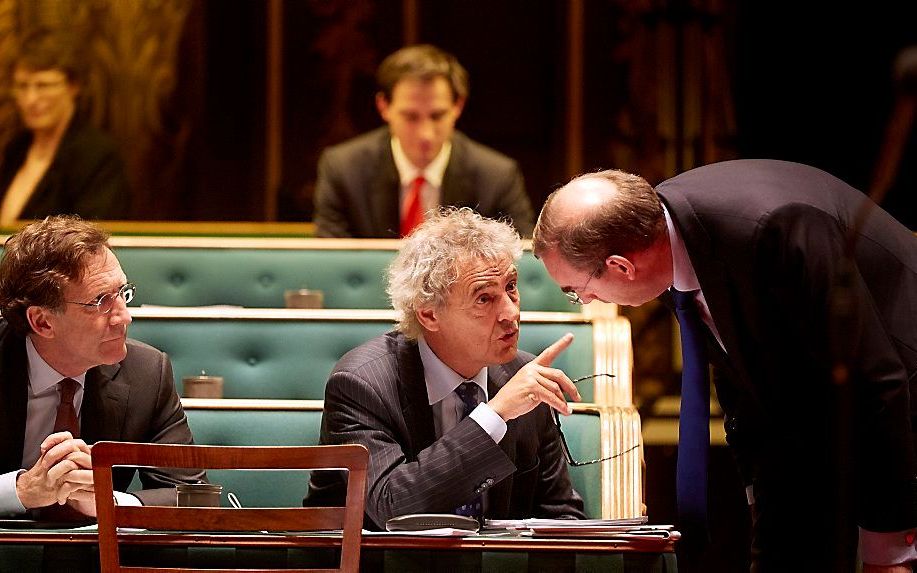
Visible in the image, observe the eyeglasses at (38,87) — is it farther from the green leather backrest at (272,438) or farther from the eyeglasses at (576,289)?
the eyeglasses at (576,289)

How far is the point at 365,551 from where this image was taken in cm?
189

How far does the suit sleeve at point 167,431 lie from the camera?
258 centimetres

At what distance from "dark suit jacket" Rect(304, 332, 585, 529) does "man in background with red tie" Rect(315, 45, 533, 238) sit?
212 cm

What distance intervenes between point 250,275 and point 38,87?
330cm

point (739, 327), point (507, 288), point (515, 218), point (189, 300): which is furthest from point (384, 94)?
point (739, 327)

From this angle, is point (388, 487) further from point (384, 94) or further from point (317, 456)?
point (384, 94)

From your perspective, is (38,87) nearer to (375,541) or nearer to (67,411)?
(67,411)

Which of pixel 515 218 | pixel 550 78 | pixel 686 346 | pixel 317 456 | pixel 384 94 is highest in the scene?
pixel 550 78

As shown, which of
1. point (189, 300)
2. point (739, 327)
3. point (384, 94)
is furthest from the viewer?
point (384, 94)

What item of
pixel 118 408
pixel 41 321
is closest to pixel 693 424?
pixel 118 408

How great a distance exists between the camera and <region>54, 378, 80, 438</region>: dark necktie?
2.54m

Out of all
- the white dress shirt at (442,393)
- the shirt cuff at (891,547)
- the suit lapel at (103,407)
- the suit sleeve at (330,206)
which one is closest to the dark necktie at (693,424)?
the shirt cuff at (891,547)

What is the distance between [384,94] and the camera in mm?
5074

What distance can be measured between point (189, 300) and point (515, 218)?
1.33 metres
